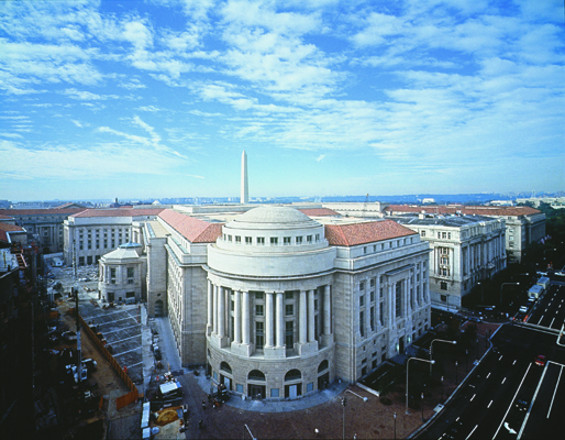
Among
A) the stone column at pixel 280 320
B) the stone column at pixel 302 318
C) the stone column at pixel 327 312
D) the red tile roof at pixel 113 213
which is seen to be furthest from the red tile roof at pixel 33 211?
the stone column at pixel 327 312

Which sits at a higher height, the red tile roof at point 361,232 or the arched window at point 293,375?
the red tile roof at point 361,232

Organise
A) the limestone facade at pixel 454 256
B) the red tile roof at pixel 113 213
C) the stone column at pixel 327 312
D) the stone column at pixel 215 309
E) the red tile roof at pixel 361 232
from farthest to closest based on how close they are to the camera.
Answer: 1. the red tile roof at pixel 113 213
2. the limestone facade at pixel 454 256
3. the red tile roof at pixel 361 232
4. the stone column at pixel 215 309
5. the stone column at pixel 327 312

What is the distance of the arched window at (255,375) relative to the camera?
5300cm

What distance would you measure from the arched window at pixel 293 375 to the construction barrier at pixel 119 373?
22.4m

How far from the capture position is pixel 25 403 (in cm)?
3794

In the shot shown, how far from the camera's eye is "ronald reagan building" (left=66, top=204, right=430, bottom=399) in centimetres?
5294

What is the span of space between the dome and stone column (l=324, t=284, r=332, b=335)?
11235mm

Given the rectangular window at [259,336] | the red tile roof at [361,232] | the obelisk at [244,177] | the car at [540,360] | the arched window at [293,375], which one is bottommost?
the car at [540,360]

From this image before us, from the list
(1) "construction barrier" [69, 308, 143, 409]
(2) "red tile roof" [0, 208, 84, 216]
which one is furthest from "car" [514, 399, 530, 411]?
(2) "red tile roof" [0, 208, 84, 216]

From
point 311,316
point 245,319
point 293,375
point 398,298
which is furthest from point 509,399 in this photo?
point 245,319

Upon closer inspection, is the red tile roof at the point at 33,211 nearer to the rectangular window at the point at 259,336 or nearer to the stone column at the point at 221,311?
the stone column at the point at 221,311

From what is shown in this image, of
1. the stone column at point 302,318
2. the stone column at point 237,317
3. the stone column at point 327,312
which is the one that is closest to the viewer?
the stone column at point 302,318

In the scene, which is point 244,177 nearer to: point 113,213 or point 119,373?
point 113,213

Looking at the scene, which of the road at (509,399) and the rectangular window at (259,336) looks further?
the rectangular window at (259,336)
